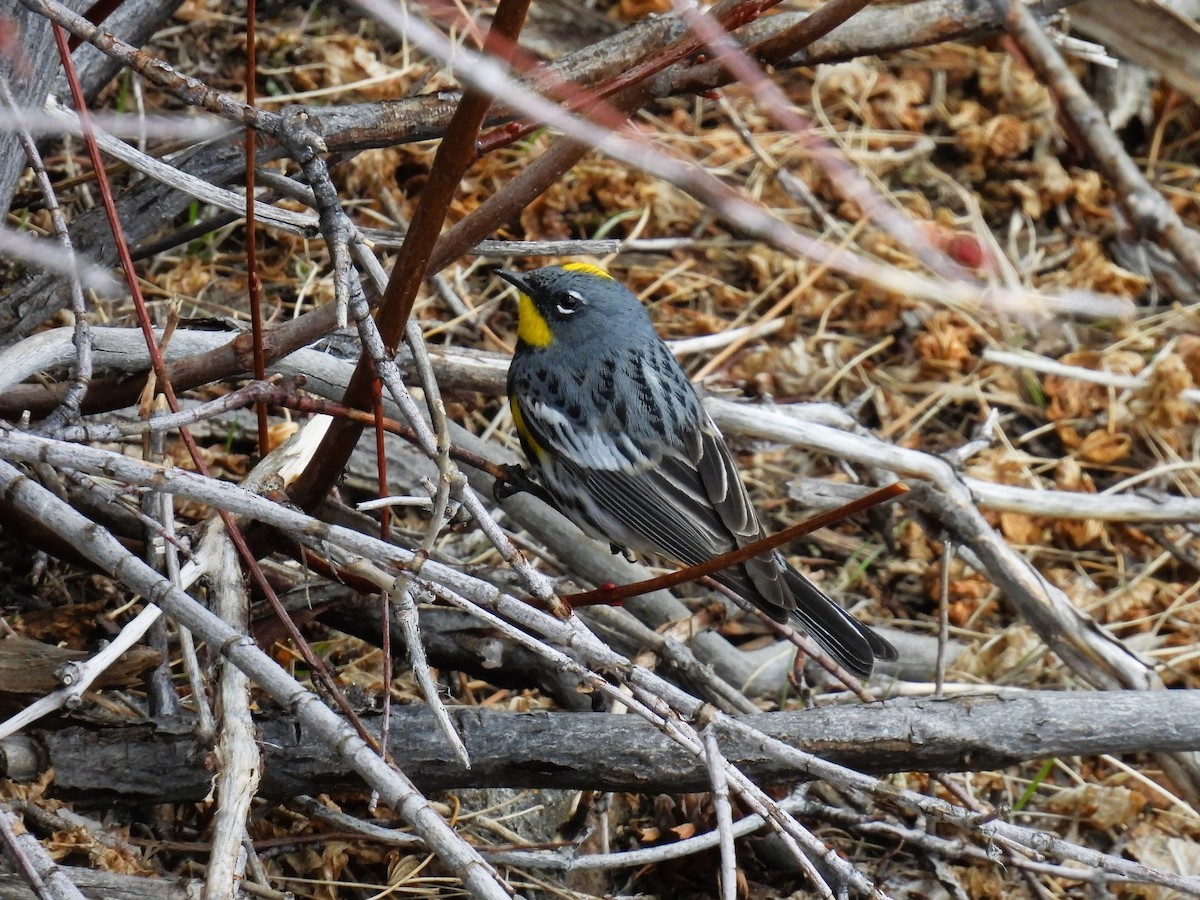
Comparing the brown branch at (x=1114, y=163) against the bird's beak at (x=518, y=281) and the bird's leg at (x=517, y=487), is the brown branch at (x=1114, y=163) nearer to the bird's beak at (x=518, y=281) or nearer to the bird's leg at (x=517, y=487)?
the bird's leg at (x=517, y=487)

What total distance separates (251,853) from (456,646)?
2.71ft

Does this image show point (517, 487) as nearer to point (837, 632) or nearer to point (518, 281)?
point (518, 281)

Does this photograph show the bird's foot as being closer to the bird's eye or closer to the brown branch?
the bird's eye

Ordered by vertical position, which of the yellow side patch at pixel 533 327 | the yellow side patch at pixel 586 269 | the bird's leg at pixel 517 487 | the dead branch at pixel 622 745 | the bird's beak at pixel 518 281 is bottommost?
the dead branch at pixel 622 745

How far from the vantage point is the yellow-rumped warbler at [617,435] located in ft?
12.8

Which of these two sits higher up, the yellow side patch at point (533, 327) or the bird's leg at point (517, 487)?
the yellow side patch at point (533, 327)

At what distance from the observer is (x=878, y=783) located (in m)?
2.34

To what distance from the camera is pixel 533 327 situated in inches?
163

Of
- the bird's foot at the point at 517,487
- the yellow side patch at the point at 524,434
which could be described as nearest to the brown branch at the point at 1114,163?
the bird's foot at the point at 517,487

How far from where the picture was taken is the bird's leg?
11.7 ft

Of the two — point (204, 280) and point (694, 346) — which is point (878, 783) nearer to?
point (694, 346)

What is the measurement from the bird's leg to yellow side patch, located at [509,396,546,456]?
8.0 inches

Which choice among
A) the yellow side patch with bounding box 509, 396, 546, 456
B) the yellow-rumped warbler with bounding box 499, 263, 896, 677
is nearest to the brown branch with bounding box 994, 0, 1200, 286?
the yellow-rumped warbler with bounding box 499, 263, 896, 677

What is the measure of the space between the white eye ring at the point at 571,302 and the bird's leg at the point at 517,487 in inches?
24.0
